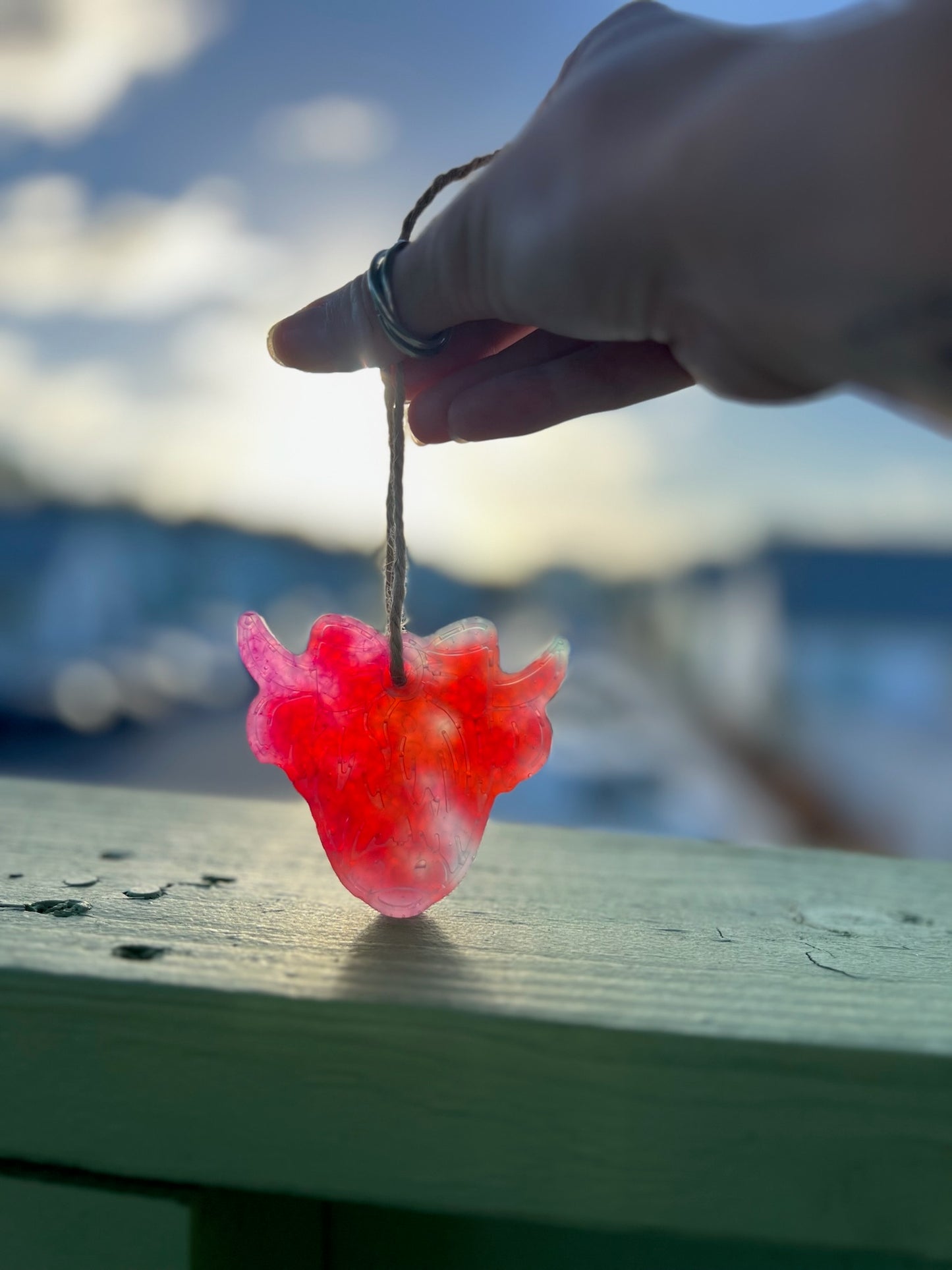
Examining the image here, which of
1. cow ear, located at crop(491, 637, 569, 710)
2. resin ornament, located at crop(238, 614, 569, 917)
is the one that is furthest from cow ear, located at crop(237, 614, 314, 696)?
cow ear, located at crop(491, 637, 569, 710)

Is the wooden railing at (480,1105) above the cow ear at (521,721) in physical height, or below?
below

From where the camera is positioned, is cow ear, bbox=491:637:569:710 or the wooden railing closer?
the wooden railing

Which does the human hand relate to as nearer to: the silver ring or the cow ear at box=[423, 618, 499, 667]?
the silver ring

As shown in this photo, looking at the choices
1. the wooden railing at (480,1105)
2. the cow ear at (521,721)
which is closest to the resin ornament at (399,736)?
the cow ear at (521,721)

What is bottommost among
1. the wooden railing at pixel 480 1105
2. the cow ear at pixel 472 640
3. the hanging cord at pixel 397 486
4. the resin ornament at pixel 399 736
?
the wooden railing at pixel 480 1105

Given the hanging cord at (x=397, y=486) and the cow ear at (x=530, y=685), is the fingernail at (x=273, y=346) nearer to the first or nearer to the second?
the hanging cord at (x=397, y=486)

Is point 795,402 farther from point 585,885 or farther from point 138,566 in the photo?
point 138,566
